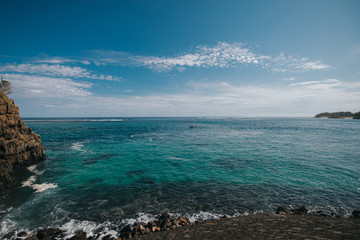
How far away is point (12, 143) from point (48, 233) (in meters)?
17.8

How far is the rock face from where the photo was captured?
1706 centimetres

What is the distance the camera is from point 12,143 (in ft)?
61.1

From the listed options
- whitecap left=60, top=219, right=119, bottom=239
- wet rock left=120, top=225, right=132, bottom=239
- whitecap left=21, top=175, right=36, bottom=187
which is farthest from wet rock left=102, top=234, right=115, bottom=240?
whitecap left=21, top=175, right=36, bottom=187

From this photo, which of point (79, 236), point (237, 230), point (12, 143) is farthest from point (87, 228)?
point (12, 143)

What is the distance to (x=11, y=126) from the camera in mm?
19594

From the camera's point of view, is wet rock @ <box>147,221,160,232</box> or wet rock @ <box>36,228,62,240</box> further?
wet rock @ <box>147,221,160,232</box>

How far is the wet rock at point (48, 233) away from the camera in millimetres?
8414

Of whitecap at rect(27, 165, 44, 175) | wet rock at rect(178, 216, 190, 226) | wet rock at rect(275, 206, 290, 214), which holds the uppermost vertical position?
wet rock at rect(178, 216, 190, 226)

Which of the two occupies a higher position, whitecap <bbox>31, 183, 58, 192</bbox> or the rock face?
the rock face

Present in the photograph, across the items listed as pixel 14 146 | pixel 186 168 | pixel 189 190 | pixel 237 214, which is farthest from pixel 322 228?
pixel 14 146

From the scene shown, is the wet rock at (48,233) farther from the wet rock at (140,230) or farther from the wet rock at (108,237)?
the wet rock at (140,230)

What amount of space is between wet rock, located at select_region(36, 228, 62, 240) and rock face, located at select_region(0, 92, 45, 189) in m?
11.2

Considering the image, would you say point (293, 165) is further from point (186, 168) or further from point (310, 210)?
point (186, 168)

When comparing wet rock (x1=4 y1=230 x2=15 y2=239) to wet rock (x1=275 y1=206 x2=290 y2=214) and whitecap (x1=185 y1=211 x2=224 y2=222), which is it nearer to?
whitecap (x1=185 y1=211 x2=224 y2=222)
